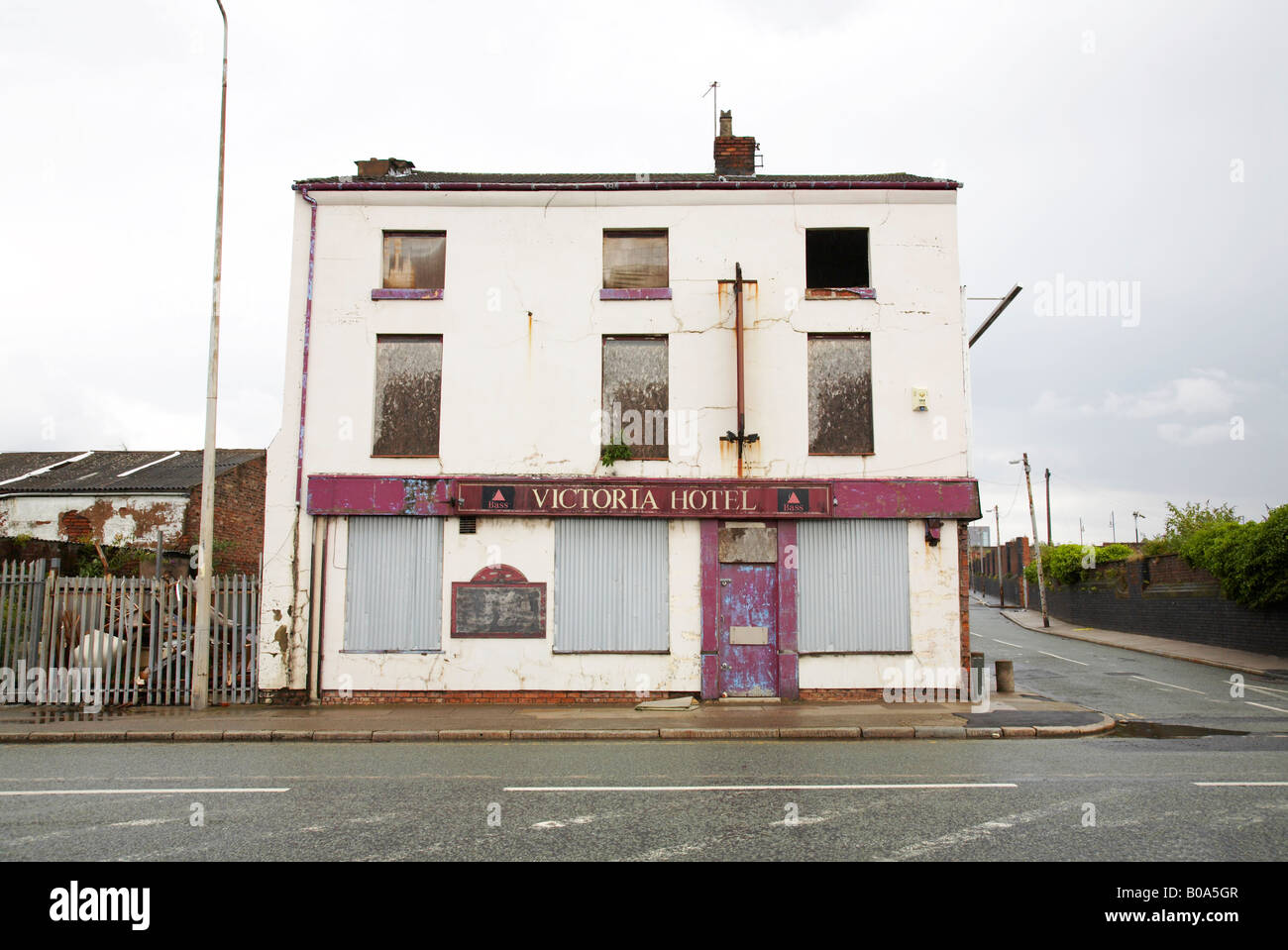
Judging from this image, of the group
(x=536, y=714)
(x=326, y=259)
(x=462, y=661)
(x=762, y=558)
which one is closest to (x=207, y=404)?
(x=326, y=259)

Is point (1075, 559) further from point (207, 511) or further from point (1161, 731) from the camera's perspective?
point (207, 511)

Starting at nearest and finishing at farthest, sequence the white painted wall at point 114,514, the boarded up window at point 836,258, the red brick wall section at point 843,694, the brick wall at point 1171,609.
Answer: the red brick wall section at point 843,694
the boarded up window at point 836,258
the white painted wall at point 114,514
the brick wall at point 1171,609

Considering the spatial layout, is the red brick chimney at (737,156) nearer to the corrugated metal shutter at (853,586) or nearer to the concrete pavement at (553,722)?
the corrugated metal shutter at (853,586)

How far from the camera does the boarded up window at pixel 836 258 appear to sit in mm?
16373

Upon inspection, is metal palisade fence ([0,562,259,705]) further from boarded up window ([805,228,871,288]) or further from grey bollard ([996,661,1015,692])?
grey bollard ([996,661,1015,692])

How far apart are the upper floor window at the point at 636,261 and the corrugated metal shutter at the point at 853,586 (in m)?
5.16

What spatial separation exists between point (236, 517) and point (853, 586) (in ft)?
55.4

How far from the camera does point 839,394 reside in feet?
51.6

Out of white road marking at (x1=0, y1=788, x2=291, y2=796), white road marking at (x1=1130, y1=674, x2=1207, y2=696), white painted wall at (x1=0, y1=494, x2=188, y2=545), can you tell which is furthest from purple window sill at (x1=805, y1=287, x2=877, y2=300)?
white painted wall at (x1=0, y1=494, x2=188, y2=545)

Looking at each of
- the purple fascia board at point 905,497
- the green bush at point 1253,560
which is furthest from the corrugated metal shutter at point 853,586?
the green bush at point 1253,560

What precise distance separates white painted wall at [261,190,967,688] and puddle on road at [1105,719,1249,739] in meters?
3.51

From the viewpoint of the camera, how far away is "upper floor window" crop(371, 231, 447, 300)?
1622 cm

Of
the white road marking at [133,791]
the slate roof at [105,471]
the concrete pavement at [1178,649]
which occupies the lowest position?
the concrete pavement at [1178,649]

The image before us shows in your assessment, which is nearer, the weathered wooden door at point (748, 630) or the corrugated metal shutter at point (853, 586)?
the weathered wooden door at point (748, 630)
